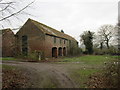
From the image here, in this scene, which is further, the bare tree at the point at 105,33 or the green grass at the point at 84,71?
the bare tree at the point at 105,33

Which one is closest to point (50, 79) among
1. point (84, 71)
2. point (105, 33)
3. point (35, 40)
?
point (84, 71)

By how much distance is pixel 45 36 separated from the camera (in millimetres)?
21438

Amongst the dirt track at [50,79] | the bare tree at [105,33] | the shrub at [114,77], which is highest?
the bare tree at [105,33]

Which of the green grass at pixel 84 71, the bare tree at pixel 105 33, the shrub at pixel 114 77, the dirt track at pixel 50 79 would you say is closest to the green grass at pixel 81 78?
the green grass at pixel 84 71

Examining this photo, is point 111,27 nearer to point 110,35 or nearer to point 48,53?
point 110,35

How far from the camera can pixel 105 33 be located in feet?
133

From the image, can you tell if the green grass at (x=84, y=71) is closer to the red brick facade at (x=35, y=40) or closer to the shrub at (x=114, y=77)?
the shrub at (x=114, y=77)

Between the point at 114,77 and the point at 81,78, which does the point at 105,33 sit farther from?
the point at 114,77

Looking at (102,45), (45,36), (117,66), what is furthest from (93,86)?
(102,45)

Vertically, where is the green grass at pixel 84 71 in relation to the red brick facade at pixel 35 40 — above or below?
below

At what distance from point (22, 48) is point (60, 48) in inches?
444

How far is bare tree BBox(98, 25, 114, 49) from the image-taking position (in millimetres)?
39766

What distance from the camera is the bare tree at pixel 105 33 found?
130 feet

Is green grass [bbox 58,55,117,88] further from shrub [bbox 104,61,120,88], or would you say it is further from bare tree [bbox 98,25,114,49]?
bare tree [bbox 98,25,114,49]
